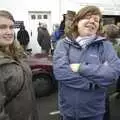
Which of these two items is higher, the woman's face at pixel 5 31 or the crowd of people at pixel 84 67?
the woman's face at pixel 5 31

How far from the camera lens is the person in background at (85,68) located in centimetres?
269

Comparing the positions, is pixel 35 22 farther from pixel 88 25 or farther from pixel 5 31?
pixel 5 31

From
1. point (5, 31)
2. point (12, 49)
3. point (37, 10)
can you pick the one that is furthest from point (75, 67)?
point (37, 10)

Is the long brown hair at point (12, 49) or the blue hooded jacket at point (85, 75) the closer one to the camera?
the long brown hair at point (12, 49)

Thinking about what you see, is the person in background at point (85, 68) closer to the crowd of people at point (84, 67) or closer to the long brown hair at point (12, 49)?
the crowd of people at point (84, 67)

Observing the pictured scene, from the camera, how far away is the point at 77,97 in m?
2.74

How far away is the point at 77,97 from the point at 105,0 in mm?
12420

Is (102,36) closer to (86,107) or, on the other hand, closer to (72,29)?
(72,29)

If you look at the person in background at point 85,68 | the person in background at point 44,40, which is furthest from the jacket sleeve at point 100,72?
the person in background at point 44,40

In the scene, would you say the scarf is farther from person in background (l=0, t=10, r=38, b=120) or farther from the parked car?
the parked car

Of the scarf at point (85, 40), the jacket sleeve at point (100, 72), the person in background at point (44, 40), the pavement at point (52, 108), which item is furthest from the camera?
the person in background at point (44, 40)

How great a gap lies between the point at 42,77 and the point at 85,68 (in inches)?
160

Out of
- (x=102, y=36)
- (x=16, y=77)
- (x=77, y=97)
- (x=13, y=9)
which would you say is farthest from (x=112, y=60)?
(x=13, y=9)

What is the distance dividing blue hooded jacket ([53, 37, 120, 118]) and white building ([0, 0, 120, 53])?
35.9 feet
